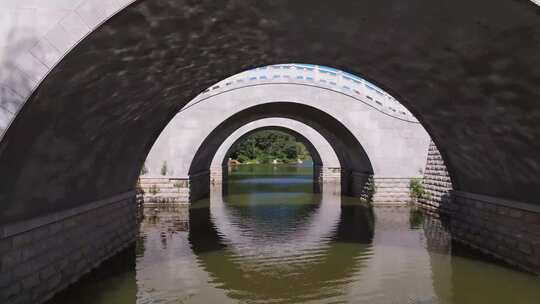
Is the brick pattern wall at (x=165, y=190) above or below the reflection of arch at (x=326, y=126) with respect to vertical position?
below

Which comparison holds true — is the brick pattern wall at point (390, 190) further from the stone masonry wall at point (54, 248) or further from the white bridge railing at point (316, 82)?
the stone masonry wall at point (54, 248)

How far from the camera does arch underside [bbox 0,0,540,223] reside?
6516 millimetres

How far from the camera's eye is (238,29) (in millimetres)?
7961

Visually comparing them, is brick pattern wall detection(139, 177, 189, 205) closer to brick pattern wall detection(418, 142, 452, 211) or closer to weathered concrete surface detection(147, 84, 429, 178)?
weathered concrete surface detection(147, 84, 429, 178)

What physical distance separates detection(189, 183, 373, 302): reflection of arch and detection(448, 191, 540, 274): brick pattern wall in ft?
8.72

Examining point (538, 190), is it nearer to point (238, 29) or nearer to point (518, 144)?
point (518, 144)

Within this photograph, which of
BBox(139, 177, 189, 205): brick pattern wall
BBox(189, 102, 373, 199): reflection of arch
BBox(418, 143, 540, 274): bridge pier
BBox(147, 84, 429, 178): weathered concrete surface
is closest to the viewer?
BBox(418, 143, 540, 274): bridge pier

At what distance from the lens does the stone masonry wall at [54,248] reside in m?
6.96

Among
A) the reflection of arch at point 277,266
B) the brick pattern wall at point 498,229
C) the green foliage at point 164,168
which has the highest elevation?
the green foliage at point 164,168

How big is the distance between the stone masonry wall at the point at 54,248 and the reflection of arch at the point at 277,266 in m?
2.34

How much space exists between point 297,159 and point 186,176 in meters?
67.5

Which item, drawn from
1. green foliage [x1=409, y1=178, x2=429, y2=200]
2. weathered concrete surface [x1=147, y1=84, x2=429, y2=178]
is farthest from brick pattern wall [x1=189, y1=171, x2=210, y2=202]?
green foliage [x1=409, y1=178, x2=429, y2=200]

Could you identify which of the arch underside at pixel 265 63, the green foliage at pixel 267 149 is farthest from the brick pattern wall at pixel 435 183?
the green foliage at pixel 267 149

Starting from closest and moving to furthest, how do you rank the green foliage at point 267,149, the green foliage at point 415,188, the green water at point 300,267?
the green water at point 300,267 → the green foliage at point 415,188 → the green foliage at point 267,149
